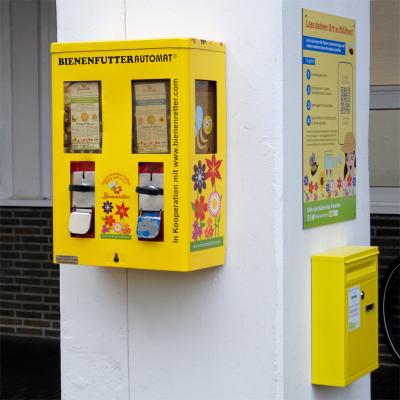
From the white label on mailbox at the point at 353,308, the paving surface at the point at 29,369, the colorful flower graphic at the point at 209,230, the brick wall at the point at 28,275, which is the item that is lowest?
the paving surface at the point at 29,369

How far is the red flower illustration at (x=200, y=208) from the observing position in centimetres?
480

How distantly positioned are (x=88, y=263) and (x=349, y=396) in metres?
1.61

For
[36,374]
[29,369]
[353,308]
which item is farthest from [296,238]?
[29,369]

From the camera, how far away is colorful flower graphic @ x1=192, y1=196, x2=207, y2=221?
4.79 metres

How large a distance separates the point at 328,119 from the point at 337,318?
3.17ft

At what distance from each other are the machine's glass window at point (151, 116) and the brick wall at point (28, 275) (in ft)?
17.9

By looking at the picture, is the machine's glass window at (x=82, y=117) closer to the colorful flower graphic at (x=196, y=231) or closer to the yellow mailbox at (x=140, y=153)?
the yellow mailbox at (x=140, y=153)

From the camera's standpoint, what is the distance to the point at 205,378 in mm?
5227

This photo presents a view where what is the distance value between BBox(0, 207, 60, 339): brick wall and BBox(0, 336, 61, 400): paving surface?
0.55 feet

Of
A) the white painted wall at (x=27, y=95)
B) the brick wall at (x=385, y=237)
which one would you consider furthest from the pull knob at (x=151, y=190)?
the white painted wall at (x=27, y=95)

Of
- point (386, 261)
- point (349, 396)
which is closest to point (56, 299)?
point (386, 261)

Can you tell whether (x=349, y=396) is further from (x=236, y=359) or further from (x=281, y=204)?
(x=281, y=204)

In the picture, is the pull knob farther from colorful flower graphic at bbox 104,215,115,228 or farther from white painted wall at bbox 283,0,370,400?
white painted wall at bbox 283,0,370,400

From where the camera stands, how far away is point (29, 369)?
9.26 m
